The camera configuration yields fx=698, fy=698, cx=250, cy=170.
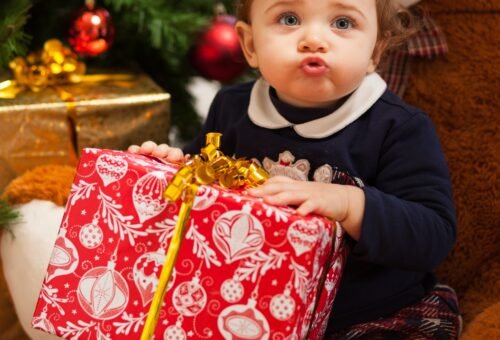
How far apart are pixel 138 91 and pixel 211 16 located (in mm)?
270

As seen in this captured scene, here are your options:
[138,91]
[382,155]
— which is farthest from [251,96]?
[138,91]

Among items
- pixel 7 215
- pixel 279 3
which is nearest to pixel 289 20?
pixel 279 3

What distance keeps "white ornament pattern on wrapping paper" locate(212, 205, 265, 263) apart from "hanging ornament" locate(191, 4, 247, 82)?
672 mm

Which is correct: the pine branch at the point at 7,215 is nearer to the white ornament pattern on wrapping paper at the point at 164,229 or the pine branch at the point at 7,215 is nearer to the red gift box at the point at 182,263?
the red gift box at the point at 182,263

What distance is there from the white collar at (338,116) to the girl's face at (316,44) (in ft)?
0.10

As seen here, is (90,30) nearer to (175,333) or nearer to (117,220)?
(117,220)

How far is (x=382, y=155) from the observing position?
837 mm

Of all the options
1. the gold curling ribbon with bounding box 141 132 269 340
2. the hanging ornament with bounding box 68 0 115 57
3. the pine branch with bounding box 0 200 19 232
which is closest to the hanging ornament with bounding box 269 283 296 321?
the gold curling ribbon with bounding box 141 132 269 340

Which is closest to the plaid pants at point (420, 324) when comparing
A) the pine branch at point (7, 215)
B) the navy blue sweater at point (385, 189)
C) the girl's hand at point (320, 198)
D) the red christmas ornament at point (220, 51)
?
the navy blue sweater at point (385, 189)

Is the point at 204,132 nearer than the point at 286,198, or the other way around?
the point at 286,198

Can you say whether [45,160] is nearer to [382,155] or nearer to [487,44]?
[382,155]

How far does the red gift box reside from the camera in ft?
2.16

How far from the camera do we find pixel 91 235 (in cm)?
74

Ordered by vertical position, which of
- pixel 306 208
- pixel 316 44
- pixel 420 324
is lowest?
pixel 420 324
